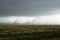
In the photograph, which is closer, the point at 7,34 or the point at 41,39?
the point at 41,39

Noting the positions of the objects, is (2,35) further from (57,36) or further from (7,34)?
(57,36)

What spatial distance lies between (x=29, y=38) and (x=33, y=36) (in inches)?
16.5

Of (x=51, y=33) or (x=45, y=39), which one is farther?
(x=51, y=33)

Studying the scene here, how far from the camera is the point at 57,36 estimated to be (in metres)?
14.5

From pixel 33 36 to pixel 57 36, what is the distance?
7.01 feet

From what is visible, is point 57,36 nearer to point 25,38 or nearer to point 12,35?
point 25,38

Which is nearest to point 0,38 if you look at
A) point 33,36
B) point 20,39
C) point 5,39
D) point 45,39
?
point 5,39

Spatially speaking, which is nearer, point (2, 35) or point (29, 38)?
point (29, 38)

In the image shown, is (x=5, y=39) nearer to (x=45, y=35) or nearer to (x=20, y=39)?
(x=20, y=39)

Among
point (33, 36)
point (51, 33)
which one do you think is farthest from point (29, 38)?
point (51, 33)

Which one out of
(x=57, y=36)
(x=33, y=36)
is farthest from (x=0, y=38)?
(x=57, y=36)

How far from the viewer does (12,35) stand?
1518cm

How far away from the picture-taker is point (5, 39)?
14.3 m

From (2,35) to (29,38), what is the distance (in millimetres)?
2788
